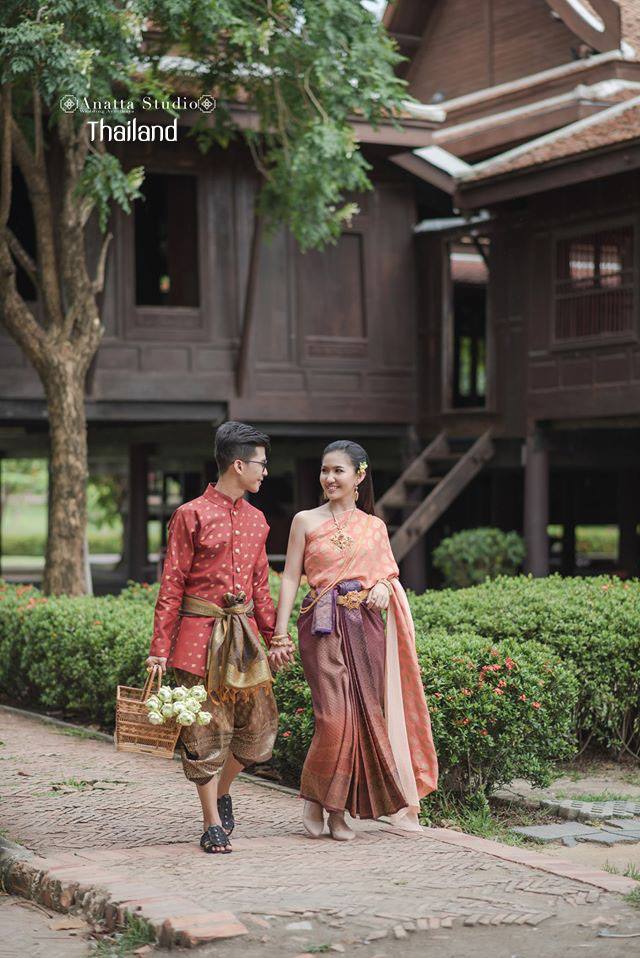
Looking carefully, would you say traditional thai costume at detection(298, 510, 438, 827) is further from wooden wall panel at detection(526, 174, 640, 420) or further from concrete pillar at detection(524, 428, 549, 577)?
concrete pillar at detection(524, 428, 549, 577)

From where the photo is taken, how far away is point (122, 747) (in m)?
6.27

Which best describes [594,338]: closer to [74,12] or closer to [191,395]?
[191,395]

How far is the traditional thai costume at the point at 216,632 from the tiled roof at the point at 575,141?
35.7 feet

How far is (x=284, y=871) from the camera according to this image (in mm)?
5809

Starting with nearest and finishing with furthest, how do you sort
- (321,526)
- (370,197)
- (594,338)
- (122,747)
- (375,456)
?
(122,747) → (321,526) → (594,338) → (370,197) → (375,456)

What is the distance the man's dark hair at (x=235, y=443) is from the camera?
646 cm

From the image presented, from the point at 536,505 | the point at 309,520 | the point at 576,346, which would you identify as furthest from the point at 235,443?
the point at 536,505

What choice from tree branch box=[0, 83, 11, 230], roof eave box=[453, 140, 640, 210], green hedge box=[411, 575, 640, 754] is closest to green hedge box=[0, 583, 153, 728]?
green hedge box=[411, 575, 640, 754]

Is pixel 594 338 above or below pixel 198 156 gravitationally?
below

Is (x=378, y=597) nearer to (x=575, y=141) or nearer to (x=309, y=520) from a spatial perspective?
(x=309, y=520)

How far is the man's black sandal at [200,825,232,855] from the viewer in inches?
242

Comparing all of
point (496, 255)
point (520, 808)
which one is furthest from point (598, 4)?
point (520, 808)

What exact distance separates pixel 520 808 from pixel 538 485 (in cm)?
1061

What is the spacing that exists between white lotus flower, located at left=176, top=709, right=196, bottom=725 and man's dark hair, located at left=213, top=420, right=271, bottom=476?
45.6 inches
